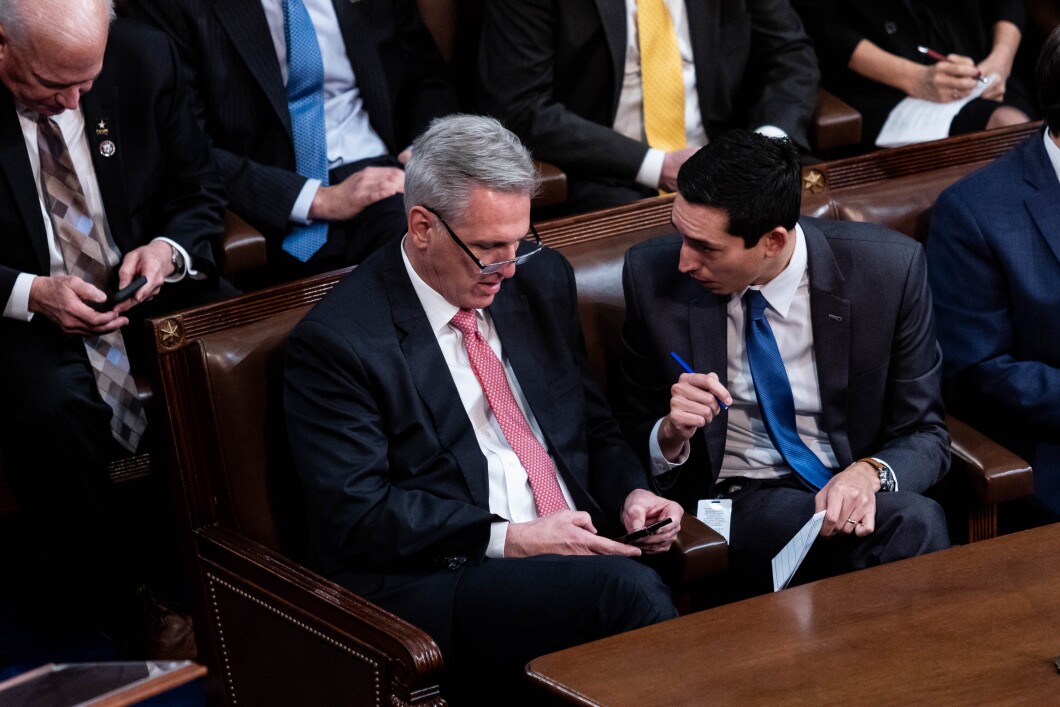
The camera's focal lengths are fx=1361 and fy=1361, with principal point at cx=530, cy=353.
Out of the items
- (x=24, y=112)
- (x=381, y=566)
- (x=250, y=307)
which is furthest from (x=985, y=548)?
(x=24, y=112)

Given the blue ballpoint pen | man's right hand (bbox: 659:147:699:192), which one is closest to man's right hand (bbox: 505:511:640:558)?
the blue ballpoint pen

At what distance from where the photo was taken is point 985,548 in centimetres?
194

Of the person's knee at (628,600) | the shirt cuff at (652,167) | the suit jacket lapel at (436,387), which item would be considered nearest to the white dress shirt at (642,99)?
the shirt cuff at (652,167)

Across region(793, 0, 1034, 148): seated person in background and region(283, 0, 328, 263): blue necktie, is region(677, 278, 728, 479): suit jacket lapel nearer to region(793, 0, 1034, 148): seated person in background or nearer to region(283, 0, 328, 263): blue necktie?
region(283, 0, 328, 263): blue necktie

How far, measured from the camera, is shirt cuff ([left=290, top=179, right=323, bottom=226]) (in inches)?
115

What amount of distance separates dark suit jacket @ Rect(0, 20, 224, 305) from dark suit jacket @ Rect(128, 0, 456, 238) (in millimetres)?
163

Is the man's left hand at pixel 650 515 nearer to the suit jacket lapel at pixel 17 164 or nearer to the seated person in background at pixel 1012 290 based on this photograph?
the seated person in background at pixel 1012 290

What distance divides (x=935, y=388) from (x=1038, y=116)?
1.48 meters

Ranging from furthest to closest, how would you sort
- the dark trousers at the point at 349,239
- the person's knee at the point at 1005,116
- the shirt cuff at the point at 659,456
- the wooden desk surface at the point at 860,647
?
the person's knee at the point at 1005,116, the dark trousers at the point at 349,239, the shirt cuff at the point at 659,456, the wooden desk surface at the point at 860,647

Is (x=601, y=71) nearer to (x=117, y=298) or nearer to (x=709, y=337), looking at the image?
(x=709, y=337)

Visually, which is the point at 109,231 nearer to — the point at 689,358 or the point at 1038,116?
the point at 689,358

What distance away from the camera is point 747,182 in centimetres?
223

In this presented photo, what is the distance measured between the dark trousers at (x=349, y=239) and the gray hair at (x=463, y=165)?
68 centimetres

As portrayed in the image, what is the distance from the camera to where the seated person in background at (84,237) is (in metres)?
2.38
